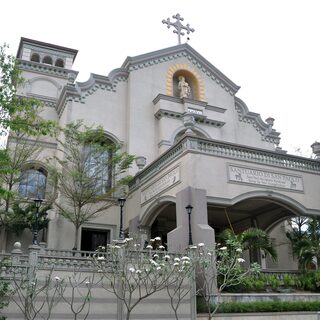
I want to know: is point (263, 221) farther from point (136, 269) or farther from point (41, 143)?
point (41, 143)

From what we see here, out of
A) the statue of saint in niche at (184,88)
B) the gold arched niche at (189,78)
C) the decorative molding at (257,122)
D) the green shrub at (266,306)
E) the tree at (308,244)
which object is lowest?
the green shrub at (266,306)

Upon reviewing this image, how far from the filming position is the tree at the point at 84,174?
21258 millimetres

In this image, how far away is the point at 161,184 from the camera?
65.9 feet

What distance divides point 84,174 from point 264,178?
8817 millimetres

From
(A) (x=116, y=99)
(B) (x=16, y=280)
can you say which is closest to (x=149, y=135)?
(A) (x=116, y=99)

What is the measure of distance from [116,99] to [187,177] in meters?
11.3

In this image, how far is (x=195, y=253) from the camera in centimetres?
1506

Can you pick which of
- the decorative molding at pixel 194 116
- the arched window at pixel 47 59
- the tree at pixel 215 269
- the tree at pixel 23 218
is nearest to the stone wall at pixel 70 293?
the tree at pixel 215 269

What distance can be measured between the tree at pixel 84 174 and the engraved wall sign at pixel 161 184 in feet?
4.65

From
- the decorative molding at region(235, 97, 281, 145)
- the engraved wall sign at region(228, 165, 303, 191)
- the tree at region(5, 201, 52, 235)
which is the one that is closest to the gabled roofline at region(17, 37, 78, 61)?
the decorative molding at region(235, 97, 281, 145)

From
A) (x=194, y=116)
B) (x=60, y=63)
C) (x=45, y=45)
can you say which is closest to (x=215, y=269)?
(x=194, y=116)

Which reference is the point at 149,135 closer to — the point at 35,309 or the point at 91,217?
the point at 91,217

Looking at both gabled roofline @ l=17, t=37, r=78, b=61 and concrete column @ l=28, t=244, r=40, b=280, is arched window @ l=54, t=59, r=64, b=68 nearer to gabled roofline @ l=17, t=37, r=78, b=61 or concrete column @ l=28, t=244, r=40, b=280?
gabled roofline @ l=17, t=37, r=78, b=61

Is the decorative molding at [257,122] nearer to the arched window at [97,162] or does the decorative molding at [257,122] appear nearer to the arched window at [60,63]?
the arched window at [97,162]
